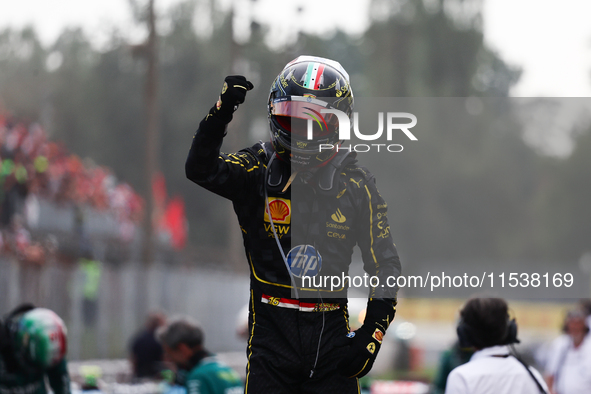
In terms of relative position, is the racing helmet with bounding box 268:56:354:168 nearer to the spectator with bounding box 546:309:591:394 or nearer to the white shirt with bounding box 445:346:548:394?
the white shirt with bounding box 445:346:548:394

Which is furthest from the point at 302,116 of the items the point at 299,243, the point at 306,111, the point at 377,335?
the point at 377,335

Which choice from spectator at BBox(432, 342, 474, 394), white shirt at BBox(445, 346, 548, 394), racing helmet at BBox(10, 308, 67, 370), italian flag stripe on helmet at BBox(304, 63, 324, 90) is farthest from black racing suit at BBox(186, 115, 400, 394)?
spectator at BBox(432, 342, 474, 394)

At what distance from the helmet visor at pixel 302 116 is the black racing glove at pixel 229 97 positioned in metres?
0.28

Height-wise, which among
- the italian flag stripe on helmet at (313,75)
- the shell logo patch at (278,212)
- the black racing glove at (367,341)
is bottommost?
the black racing glove at (367,341)

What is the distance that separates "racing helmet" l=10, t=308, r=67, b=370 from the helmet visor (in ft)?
9.09

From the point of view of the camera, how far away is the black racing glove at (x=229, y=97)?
2.78 meters

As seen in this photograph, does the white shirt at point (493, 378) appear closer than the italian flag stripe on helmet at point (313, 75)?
No

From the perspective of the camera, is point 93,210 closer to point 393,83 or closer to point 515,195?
point 515,195

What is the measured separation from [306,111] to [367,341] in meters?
0.92

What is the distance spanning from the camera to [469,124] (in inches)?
671

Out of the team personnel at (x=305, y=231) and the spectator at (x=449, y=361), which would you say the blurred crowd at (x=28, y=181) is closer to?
the spectator at (x=449, y=361)

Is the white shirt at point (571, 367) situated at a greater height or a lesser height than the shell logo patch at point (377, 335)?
lesser

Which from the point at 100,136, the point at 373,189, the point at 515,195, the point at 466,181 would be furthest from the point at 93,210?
the point at 100,136

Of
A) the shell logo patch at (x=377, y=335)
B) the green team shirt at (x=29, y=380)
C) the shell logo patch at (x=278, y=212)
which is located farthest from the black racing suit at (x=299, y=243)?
the green team shirt at (x=29, y=380)
